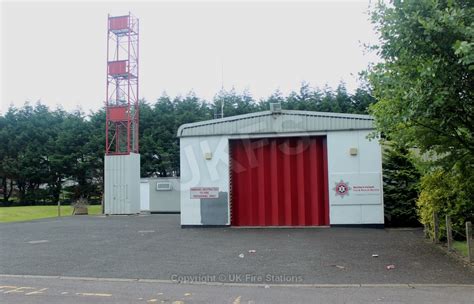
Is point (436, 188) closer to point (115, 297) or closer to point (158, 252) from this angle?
point (158, 252)

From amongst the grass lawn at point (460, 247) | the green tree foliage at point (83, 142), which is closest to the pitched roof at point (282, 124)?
the grass lawn at point (460, 247)

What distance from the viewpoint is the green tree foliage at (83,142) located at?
4375cm

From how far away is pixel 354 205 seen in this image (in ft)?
52.1

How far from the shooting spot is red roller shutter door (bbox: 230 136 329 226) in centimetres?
1655

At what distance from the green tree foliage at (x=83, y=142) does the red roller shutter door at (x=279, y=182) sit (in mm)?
25943

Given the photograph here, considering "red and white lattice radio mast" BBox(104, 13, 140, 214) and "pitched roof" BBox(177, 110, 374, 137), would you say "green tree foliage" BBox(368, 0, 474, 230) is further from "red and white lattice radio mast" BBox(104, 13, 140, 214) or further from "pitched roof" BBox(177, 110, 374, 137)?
"red and white lattice radio mast" BBox(104, 13, 140, 214)

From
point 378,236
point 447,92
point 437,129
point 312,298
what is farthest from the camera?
point 378,236

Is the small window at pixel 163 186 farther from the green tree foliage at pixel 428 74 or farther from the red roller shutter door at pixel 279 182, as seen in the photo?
the green tree foliage at pixel 428 74

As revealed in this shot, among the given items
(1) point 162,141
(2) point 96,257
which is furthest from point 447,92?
(1) point 162,141

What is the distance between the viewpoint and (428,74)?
755 cm

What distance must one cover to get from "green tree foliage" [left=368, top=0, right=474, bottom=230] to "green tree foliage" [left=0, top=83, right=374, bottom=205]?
32253 millimetres

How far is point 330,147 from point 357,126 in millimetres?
1152

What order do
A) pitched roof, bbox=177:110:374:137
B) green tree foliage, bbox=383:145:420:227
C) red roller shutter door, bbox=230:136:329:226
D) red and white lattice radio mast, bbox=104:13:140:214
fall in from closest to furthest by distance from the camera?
pitched roof, bbox=177:110:374:137, red roller shutter door, bbox=230:136:329:226, green tree foliage, bbox=383:145:420:227, red and white lattice radio mast, bbox=104:13:140:214

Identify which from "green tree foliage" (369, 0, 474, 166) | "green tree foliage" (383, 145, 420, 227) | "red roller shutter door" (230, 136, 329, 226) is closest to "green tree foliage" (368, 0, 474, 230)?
"green tree foliage" (369, 0, 474, 166)
